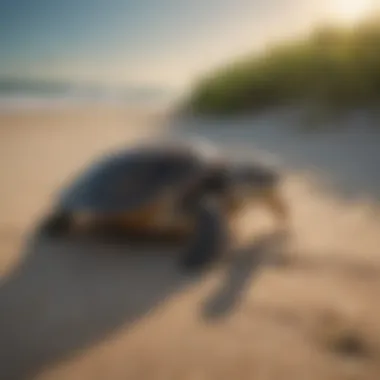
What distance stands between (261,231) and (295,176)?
120cm

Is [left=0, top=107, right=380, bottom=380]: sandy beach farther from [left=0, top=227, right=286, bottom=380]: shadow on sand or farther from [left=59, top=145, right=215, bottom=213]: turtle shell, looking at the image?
[left=59, top=145, right=215, bottom=213]: turtle shell

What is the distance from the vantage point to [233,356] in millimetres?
1290

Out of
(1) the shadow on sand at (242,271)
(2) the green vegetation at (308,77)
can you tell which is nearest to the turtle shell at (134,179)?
(1) the shadow on sand at (242,271)

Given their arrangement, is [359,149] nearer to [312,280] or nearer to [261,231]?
[261,231]

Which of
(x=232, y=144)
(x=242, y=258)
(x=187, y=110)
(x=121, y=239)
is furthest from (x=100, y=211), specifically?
(x=187, y=110)

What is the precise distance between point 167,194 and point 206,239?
0.28 metres

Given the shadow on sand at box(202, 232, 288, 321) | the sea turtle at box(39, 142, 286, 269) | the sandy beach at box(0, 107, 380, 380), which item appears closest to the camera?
the sandy beach at box(0, 107, 380, 380)

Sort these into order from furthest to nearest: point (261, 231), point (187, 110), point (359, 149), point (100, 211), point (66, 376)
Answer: point (187, 110)
point (359, 149)
point (261, 231)
point (100, 211)
point (66, 376)

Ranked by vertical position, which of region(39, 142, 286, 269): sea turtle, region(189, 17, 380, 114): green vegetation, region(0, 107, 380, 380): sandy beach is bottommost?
region(0, 107, 380, 380): sandy beach

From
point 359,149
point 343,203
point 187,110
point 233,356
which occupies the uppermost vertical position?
point 187,110

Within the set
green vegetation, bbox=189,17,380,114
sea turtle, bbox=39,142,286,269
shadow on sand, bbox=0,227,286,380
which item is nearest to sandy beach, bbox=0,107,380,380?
shadow on sand, bbox=0,227,286,380

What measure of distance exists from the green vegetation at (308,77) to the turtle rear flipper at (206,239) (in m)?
3.25

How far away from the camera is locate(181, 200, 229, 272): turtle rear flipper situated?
1849mm

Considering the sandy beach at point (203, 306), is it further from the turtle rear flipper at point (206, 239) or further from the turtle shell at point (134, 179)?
the turtle shell at point (134, 179)
